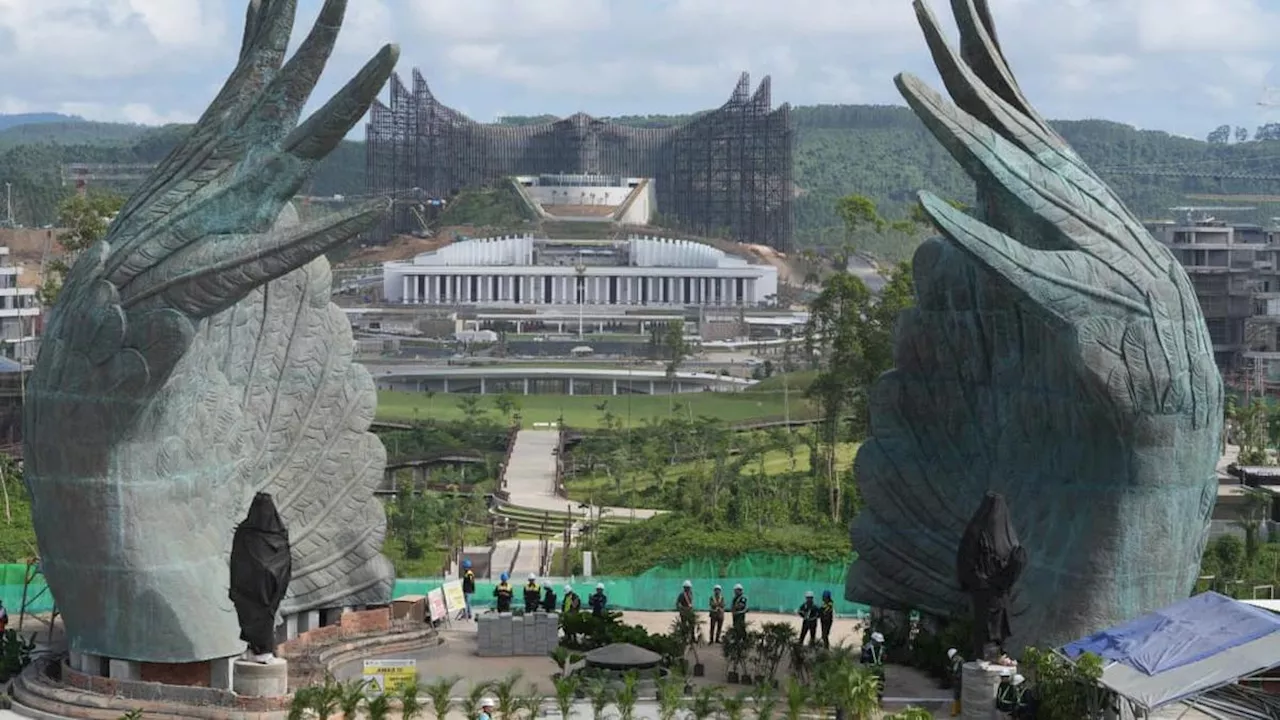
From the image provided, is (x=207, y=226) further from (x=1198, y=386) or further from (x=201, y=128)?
(x=1198, y=386)

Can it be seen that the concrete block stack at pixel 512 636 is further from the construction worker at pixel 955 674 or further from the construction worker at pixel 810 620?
the construction worker at pixel 955 674

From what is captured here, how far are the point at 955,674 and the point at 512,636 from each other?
662 centimetres

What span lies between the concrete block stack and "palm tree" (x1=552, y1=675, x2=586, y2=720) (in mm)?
5024

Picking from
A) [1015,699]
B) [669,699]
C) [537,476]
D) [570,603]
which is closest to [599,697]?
[669,699]

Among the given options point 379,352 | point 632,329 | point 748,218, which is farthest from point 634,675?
point 748,218

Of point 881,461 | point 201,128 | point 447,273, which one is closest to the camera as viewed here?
point 201,128

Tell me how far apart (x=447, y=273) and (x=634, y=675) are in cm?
9474

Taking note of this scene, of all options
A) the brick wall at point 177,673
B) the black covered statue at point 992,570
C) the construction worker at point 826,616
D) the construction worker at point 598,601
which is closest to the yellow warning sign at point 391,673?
the brick wall at point 177,673

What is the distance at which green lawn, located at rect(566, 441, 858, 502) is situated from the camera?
179ft

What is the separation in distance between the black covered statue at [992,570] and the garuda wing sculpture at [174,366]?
7.66 m

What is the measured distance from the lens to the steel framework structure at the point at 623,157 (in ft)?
538

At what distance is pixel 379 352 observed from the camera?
299ft

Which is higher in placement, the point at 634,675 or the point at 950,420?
the point at 950,420

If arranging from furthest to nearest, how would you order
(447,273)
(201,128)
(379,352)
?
1. (447,273)
2. (379,352)
3. (201,128)
